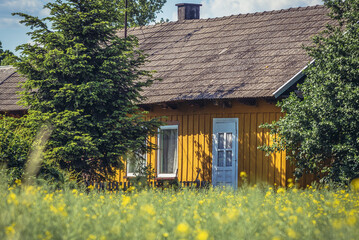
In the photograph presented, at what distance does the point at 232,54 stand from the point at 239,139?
3.37 metres

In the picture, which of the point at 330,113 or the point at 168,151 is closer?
the point at 330,113

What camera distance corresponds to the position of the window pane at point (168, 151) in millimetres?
18656

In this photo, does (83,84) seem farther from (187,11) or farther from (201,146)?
(187,11)

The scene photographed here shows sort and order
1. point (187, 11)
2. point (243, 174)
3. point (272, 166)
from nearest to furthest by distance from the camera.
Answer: point (243, 174)
point (272, 166)
point (187, 11)

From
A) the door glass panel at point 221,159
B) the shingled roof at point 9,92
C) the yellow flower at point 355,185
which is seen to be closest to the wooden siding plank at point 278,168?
the door glass panel at point 221,159

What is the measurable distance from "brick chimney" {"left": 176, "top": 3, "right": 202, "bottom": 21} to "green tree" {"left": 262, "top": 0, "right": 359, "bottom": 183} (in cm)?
1010

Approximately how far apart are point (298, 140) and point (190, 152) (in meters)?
4.55

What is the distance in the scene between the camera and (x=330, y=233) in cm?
621

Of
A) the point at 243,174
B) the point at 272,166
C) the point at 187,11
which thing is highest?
the point at 187,11

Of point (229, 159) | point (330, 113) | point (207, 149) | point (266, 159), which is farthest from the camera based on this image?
point (207, 149)

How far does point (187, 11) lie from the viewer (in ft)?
79.9

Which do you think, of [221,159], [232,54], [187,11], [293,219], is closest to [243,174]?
[293,219]

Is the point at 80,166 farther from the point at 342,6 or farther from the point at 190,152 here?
the point at 342,6

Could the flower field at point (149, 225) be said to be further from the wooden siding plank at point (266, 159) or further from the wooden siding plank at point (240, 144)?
the wooden siding plank at point (240, 144)
